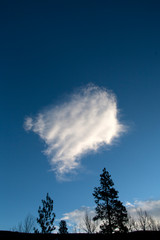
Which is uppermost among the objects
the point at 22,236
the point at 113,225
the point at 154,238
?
the point at 113,225

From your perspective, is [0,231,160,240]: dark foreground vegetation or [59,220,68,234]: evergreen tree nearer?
[0,231,160,240]: dark foreground vegetation

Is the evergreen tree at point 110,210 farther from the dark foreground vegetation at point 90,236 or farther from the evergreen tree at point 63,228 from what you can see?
the evergreen tree at point 63,228

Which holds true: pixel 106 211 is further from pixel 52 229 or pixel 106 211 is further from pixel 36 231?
pixel 36 231

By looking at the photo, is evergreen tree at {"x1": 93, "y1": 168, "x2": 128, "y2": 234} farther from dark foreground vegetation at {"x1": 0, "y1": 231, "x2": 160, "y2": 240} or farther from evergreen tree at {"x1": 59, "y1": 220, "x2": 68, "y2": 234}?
evergreen tree at {"x1": 59, "y1": 220, "x2": 68, "y2": 234}

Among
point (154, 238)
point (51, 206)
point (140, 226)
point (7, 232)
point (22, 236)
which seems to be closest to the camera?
point (51, 206)

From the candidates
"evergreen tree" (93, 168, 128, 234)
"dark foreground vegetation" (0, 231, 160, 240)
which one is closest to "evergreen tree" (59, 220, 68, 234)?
"dark foreground vegetation" (0, 231, 160, 240)

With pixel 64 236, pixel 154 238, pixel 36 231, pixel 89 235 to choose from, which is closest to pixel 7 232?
pixel 64 236

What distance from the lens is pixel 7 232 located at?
34.1 metres

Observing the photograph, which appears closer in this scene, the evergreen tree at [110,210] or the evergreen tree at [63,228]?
the evergreen tree at [110,210]

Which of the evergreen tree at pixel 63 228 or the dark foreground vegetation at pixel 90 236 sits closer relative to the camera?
the dark foreground vegetation at pixel 90 236

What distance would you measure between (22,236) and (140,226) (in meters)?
38.8

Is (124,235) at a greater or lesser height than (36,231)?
lesser

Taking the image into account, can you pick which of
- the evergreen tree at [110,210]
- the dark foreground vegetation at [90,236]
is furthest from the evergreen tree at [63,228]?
the evergreen tree at [110,210]

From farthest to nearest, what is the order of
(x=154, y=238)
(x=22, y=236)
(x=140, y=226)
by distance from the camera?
1. (x=140, y=226)
2. (x=154, y=238)
3. (x=22, y=236)
